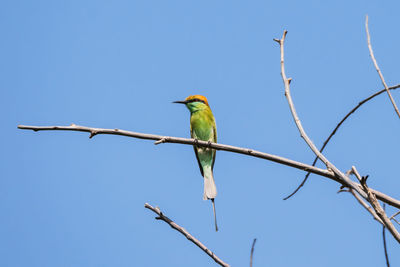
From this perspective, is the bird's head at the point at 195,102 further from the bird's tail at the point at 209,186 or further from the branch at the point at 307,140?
the branch at the point at 307,140

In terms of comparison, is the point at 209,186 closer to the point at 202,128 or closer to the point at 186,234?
the point at 202,128

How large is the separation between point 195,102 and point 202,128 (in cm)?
32

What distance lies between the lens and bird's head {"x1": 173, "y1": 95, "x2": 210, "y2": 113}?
525 cm

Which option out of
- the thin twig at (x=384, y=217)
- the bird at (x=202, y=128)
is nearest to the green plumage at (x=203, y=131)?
the bird at (x=202, y=128)

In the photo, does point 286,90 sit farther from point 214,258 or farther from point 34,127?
point 34,127

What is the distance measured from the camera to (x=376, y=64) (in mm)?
1746

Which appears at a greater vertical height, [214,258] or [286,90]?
[286,90]

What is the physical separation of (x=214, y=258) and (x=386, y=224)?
516 millimetres

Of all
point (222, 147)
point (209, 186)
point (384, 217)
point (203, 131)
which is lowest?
point (384, 217)

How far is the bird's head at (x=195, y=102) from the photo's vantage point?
5254mm

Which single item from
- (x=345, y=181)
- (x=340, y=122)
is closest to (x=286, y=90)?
(x=340, y=122)

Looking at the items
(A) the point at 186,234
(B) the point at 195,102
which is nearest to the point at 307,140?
(A) the point at 186,234

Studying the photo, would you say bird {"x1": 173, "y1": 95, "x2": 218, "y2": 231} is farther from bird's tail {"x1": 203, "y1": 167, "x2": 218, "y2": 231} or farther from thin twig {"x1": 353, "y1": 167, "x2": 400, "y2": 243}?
thin twig {"x1": 353, "y1": 167, "x2": 400, "y2": 243}

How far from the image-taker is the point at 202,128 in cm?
513
